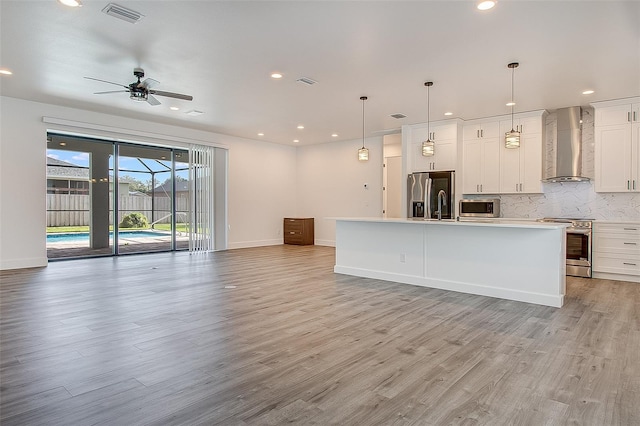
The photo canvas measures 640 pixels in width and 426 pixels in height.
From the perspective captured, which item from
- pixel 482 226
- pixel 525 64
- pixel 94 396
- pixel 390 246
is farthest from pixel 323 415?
pixel 525 64

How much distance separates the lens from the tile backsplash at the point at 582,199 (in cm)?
593

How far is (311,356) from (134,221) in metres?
7.35

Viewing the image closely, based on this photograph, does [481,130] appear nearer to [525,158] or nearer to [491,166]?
[491,166]

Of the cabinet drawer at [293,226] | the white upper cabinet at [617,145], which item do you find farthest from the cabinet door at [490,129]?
the cabinet drawer at [293,226]

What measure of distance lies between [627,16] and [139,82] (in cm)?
536

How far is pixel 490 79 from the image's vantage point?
487 cm

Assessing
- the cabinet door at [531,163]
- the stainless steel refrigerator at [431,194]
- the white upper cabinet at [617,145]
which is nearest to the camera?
the white upper cabinet at [617,145]

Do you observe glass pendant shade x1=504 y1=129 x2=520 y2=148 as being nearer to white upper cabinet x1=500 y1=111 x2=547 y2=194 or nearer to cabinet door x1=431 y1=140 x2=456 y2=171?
white upper cabinet x1=500 y1=111 x2=547 y2=194

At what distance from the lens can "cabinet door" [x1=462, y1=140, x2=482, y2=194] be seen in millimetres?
7141

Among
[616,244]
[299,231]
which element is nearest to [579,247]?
[616,244]

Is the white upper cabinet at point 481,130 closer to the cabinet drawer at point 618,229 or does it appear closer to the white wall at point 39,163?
the cabinet drawer at point 618,229

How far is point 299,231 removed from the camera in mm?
10156

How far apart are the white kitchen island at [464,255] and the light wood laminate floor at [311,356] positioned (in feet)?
1.00

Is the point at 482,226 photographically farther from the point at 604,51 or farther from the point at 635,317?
the point at 604,51
